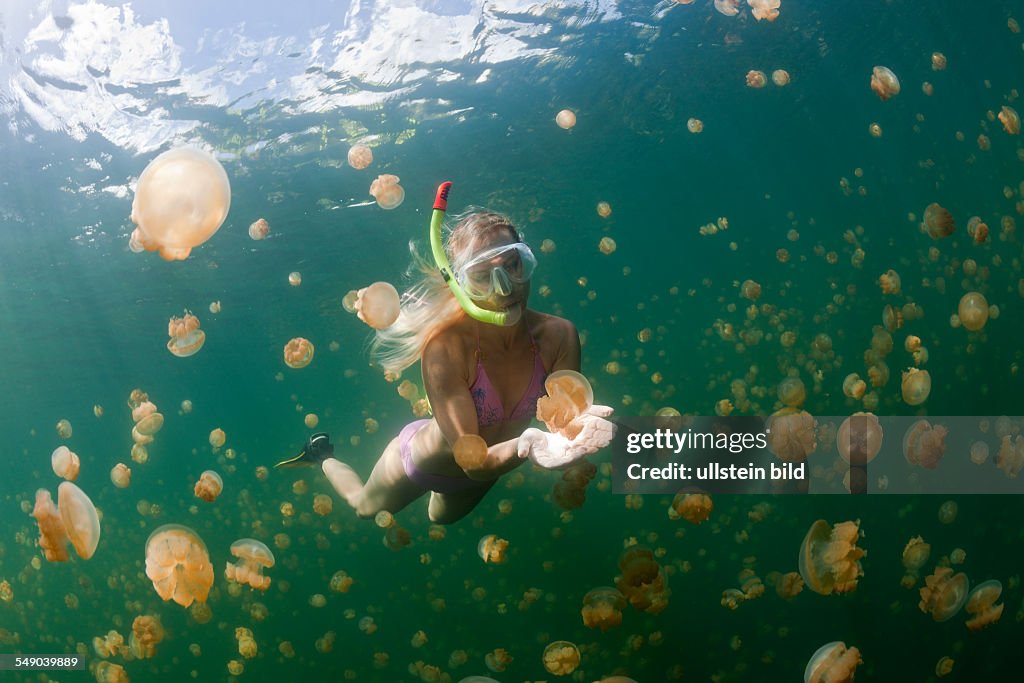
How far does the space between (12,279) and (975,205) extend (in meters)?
10.1

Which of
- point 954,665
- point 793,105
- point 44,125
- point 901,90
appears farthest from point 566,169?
point 954,665

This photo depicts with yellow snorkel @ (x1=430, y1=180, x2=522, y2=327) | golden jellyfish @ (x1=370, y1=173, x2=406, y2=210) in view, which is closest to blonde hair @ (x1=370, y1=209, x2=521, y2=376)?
yellow snorkel @ (x1=430, y1=180, x2=522, y2=327)

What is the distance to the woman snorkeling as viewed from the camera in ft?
10.5

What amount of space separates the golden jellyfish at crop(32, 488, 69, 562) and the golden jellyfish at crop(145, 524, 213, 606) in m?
0.94

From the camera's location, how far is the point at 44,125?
6.41m

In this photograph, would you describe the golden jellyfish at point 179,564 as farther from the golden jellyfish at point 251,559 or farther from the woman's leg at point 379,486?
the woman's leg at point 379,486

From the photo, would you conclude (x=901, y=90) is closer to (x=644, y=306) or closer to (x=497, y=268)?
(x=497, y=268)

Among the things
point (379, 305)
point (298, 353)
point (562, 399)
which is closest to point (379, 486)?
point (379, 305)

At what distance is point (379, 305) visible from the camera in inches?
179

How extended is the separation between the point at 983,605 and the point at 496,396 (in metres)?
3.97

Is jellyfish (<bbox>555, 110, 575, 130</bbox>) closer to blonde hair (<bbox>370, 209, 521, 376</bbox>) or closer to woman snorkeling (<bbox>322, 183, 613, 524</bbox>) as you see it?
blonde hair (<bbox>370, 209, 521, 376</bbox>)

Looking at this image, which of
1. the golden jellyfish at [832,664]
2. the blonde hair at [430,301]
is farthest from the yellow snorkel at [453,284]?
the golden jellyfish at [832,664]

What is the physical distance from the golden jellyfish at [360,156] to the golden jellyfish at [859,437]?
17.5 feet

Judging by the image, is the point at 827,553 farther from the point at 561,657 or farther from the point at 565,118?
the point at 565,118
